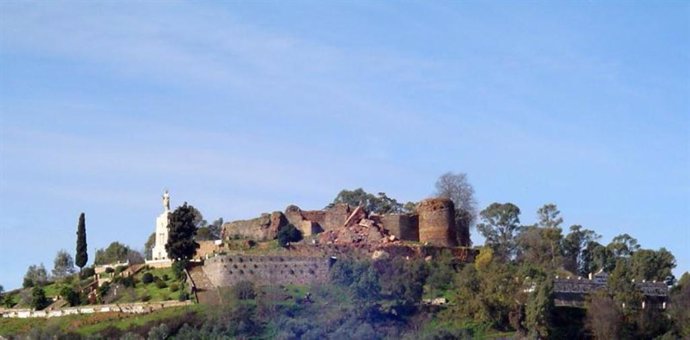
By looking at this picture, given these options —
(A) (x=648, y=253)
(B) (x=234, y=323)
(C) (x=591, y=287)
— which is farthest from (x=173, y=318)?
(A) (x=648, y=253)

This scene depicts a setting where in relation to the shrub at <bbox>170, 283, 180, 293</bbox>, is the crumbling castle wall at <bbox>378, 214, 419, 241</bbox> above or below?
above

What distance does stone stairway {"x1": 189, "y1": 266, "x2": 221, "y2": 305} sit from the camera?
3049 inches

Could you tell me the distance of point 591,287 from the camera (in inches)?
3164

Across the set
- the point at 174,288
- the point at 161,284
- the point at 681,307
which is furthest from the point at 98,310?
the point at 681,307

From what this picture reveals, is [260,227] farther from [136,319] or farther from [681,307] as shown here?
[681,307]

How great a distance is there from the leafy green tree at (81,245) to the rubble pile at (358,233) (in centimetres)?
1277

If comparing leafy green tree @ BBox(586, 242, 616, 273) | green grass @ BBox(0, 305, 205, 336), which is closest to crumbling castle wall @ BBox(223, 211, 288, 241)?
green grass @ BBox(0, 305, 205, 336)

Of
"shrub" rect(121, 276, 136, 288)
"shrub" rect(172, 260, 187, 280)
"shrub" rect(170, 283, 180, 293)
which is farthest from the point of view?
"shrub" rect(121, 276, 136, 288)

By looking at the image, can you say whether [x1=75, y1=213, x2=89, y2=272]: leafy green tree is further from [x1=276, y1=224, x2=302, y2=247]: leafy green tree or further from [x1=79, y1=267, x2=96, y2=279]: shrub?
[x1=276, y1=224, x2=302, y2=247]: leafy green tree

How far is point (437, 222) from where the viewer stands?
8612cm

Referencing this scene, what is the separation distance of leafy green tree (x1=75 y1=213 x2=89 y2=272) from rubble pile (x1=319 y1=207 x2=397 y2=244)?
12.8 meters

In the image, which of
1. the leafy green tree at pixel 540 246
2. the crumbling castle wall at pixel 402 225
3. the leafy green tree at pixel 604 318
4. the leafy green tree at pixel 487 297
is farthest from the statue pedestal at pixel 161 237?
the leafy green tree at pixel 604 318

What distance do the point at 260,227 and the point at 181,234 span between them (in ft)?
20.6

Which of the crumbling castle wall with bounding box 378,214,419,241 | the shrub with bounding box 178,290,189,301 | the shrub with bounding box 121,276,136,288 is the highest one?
the crumbling castle wall with bounding box 378,214,419,241
